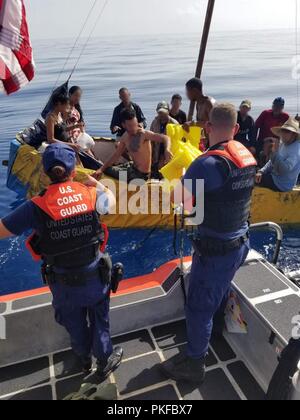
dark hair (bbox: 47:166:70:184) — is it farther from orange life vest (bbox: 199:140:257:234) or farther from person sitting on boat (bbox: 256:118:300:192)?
person sitting on boat (bbox: 256:118:300:192)

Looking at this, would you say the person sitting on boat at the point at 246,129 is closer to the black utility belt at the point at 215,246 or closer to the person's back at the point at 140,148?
the person's back at the point at 140,148

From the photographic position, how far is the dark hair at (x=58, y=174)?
2295mm

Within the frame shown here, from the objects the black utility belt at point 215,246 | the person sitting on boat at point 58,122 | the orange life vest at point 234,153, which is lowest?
the black utility belt at point 215,246

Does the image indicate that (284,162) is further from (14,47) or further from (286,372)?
(14,47)

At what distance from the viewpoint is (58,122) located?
5.90 metres

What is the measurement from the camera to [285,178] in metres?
5.29

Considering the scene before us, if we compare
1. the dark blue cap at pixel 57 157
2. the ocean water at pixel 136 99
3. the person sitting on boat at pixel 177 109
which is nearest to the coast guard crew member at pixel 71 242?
the dark blue cap at pixel 57 157

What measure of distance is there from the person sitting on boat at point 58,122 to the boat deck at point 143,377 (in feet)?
12.2

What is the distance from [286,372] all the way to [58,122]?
5011 mm

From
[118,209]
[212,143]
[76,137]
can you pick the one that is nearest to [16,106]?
[76,137]

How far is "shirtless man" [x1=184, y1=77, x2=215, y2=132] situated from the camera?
5.62 metres

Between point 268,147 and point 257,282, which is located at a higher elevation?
point 268,147

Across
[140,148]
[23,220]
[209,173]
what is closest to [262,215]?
[140,148]

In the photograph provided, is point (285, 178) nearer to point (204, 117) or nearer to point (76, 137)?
point (204, 117)
